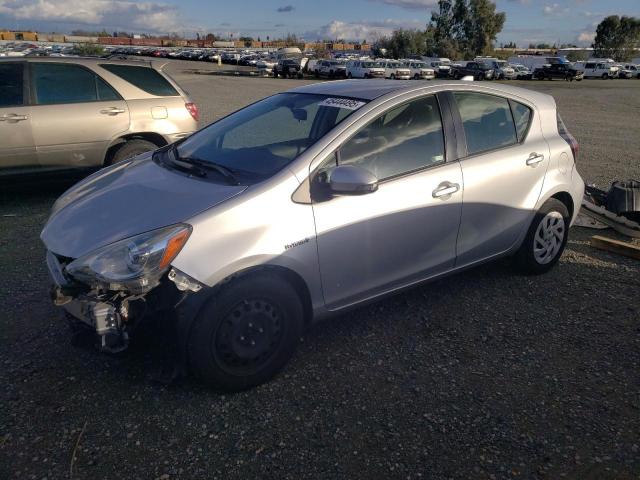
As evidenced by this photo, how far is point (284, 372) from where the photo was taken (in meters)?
3.04

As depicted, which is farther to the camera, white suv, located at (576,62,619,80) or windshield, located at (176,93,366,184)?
white suv, located at (576,62,619,80)

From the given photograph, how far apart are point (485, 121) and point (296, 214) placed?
1.83 m

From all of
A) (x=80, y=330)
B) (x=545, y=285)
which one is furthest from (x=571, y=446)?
(x=80, y=330)

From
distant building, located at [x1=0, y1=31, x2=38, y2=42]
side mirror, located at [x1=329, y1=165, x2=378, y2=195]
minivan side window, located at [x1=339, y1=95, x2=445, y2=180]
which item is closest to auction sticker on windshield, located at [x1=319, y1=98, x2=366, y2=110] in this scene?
minivan side window, located at [x1=339, y1=95, x2=445, y2=180]

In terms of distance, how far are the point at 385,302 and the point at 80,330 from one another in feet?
7.06

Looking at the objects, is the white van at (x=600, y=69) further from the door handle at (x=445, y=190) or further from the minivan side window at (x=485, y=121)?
the door handle at (x=445, y=190)

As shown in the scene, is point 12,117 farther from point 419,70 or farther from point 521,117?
point 419,70

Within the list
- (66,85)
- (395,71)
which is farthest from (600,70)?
(66,85)

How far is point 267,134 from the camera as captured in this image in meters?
3.80

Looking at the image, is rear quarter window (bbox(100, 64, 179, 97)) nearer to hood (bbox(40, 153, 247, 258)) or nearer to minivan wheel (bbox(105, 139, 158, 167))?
minivan wheel (bbox(105, 139, 158, 167))

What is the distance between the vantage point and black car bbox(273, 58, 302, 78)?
42.4 metres

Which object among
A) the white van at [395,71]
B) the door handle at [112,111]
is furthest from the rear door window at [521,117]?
the white van at [395,71]

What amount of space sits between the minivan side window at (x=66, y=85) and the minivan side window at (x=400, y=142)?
14.0 feet

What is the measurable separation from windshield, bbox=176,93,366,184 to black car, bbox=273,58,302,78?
133 ft
